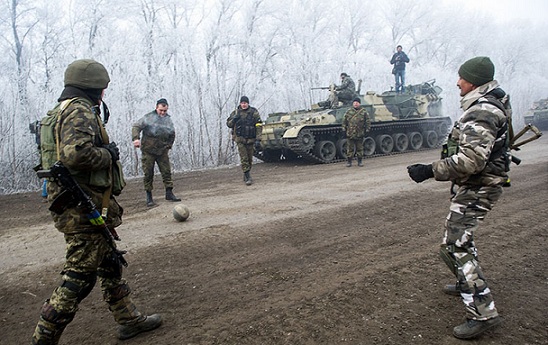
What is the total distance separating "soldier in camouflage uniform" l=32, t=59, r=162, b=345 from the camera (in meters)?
2.50

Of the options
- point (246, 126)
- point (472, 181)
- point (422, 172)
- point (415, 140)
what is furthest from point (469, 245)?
point (415, 140)

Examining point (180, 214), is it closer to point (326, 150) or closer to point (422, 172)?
point (422, 172)

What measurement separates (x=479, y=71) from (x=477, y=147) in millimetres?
580

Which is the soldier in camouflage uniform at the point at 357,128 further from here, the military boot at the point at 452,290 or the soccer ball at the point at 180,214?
the military boot at the point at 452,290

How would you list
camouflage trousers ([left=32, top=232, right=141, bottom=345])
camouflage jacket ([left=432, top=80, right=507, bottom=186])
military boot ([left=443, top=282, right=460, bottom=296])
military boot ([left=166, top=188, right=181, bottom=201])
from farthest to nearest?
military boot ([left=166, top=188, right=181, bottom=201]) < military boot ([left=443, top=282, right=460, bottom=296]) < camouflage jacket ([left=432, top=80, right=507, bottom=186]) < camouflage trousers ([left=32, top=232, right=141, bottom=345])

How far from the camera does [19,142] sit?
1099 cm

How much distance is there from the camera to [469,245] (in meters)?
2.74

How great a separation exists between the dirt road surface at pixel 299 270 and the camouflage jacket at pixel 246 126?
7.22 feet

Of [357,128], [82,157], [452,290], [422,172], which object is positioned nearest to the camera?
[82,157]

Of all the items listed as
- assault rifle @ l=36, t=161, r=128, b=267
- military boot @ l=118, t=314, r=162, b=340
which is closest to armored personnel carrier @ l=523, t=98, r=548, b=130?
military boot @ l=118, t=314, r=162, b=340

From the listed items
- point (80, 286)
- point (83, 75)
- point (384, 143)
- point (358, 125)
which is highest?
point (83, 75)

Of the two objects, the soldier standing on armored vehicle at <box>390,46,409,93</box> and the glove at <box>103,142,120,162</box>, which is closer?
the glove at <box>103,142,120,162</box>

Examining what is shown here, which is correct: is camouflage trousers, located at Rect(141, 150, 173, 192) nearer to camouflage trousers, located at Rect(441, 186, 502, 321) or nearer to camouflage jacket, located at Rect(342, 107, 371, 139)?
camouflage trousers, located at Rect(441, 186, 502, 321)

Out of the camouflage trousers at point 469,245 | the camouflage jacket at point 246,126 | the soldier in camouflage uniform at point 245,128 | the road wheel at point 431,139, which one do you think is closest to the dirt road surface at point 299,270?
the camouflage trousers at point 469,245
